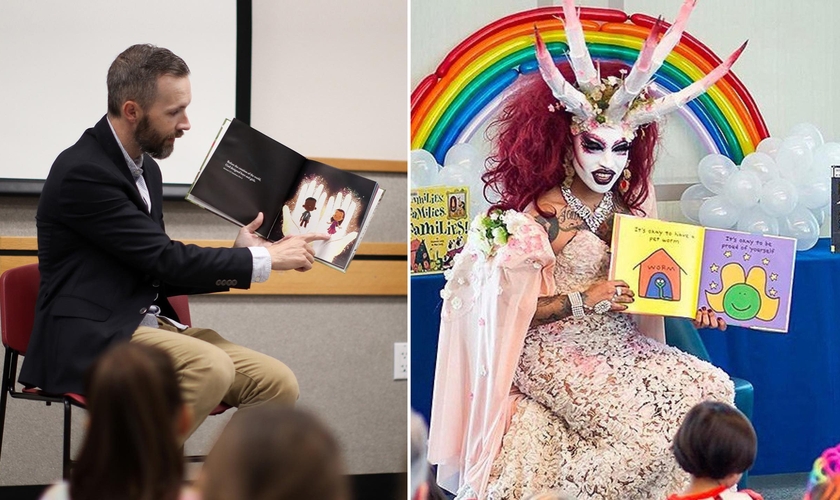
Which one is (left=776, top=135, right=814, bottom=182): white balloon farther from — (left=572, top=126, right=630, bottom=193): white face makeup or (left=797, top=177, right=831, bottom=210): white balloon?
(left=572, top=126, right=630, bottom=193): white face makeup

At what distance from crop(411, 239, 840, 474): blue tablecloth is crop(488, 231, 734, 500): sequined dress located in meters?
0.24

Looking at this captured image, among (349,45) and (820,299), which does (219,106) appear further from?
(820,299)

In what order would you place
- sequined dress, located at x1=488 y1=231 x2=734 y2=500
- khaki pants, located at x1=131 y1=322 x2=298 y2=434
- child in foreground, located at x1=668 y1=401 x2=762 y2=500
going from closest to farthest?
child in foreground, located at x1=668 y1=401 x2=762 y2=500, khaki pants, located at x1=131 y1=322 x2=298 y2=434, sequined dress, located at x1=488 y1=231 x2=734 y2=500

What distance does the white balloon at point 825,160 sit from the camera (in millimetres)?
3039

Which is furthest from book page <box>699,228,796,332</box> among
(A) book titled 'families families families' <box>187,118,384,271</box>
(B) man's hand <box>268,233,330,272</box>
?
(B) man's hand <box>268,233,330,272</box>

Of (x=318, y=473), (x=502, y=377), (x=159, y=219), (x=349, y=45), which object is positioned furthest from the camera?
(x=349, y=45)

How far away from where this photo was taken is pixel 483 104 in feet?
9.39

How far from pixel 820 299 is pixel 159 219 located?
1.94m

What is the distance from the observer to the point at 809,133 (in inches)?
120

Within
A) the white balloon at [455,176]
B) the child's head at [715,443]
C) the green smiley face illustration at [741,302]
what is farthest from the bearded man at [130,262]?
the green smiley face illustration at [741,302]

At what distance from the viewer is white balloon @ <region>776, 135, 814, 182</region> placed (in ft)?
9.87

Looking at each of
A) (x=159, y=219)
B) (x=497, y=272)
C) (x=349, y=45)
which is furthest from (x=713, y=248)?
(x=349, y=45)

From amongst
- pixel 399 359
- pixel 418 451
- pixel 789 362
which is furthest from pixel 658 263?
pixel 399 359

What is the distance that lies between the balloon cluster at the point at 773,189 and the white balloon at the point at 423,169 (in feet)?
2.30
